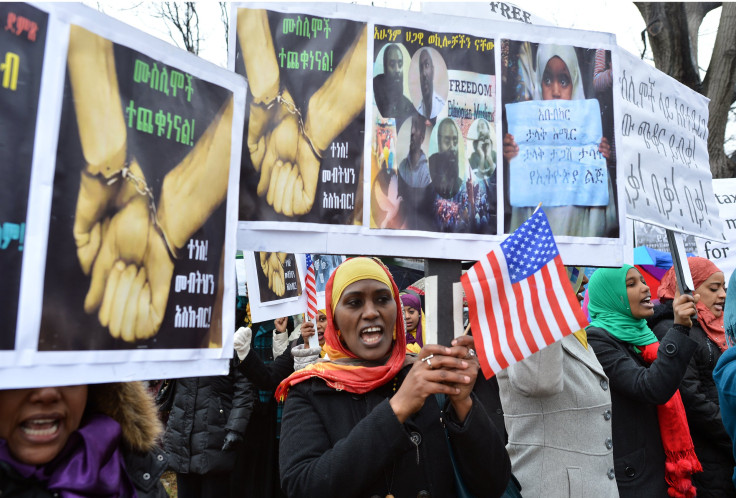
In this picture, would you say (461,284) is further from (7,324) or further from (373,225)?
(7,324)

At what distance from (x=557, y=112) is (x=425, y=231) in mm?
778

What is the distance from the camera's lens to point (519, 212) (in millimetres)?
2596

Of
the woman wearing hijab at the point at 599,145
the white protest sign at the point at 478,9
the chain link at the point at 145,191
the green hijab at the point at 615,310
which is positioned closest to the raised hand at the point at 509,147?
the woman wearing hijab at the point at 599,145

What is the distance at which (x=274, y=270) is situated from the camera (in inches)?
235

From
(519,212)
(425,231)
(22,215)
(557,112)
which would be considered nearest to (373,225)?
(425,231)

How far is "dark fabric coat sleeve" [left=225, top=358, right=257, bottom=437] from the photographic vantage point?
5695mm

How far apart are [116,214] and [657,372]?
9.86 feet

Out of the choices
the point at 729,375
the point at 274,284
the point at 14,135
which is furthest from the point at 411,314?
the point at 14,135

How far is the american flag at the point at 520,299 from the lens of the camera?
221 centimetres

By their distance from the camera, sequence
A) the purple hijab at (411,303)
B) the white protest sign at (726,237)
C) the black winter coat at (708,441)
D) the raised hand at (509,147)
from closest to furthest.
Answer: the raised hand at (509,147) → the black winter coat at (708,441) → the purple hijab at (411,303) → the white protest sign at (726,237)

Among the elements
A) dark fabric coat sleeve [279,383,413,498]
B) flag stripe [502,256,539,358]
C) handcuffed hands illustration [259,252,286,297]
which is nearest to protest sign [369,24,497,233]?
flag stripe [502,256,539,358]

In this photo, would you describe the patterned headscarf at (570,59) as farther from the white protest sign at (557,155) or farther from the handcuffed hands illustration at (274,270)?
the handcuffed hands illustration at (274,270)

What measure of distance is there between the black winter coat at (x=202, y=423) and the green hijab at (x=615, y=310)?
3.07m

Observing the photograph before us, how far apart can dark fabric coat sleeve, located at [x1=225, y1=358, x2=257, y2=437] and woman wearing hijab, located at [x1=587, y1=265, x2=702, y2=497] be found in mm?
3049
